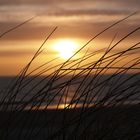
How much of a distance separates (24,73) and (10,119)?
322mm

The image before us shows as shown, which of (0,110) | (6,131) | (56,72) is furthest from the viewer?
(0,110)

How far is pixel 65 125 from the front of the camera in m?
1.99

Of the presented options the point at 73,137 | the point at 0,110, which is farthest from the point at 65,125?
the point at 0,110

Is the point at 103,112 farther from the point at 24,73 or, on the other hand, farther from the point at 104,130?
the point at 24,73

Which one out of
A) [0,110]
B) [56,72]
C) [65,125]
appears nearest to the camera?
[65,125]

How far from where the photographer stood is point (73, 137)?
209 cm

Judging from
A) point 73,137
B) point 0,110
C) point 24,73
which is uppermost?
point 24,73

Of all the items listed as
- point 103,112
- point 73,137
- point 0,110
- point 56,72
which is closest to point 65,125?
point 73,137

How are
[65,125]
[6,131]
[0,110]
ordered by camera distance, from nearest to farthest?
[65,125], [6,131], [0,110]

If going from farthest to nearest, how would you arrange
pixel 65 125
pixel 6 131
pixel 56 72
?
pixel 56 72
pixel 6 131
pixel 65 125

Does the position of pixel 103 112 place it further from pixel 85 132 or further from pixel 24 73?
pixel 24 73

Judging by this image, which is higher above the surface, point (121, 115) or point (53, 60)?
point (53, 60)

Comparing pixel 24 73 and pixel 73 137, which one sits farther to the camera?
pixel 24 73

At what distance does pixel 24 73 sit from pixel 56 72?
0.19m
